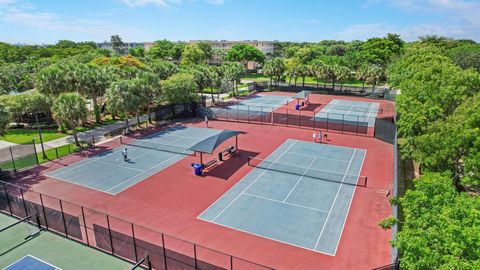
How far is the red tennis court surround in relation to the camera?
15117mm

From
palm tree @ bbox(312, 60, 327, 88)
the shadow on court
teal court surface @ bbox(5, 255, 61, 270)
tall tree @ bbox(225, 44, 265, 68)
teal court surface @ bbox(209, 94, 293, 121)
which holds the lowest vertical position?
teal court surface @ bbox(5, 255, 61, 270)

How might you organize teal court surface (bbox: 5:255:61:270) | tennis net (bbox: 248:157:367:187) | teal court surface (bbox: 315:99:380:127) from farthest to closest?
1. teal court surface (bbox: 315:99:380:127)
2. tennis net (bbox: 248:157:367:187)
3. teal court surface (bbox: 5:255:61:270)

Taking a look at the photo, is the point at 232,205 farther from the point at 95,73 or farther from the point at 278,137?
the point at 95,73

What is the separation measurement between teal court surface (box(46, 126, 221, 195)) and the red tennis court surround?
2.81ft

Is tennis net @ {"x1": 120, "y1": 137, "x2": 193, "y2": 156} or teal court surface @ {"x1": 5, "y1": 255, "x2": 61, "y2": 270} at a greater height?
tennis net @ {"x1": 120, "y1": 137, "x2": 193, "y2": 156}

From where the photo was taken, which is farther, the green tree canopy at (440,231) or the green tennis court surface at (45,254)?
the green tennis court surface at (45,254)

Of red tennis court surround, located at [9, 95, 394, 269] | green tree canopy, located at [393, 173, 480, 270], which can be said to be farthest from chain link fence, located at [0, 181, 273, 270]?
green tree canopy, located at [393, 173, 480, 270]

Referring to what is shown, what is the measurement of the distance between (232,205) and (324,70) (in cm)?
4764

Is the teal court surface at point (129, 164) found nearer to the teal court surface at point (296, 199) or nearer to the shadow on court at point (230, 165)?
the shadow on court at point (230, 165)

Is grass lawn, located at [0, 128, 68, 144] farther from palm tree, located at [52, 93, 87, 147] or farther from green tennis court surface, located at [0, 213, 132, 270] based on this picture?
green tennis court surface, located at [0, 213, 132, 270]

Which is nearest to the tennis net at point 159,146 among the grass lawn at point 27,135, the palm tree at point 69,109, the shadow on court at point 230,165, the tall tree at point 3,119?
the shadow on court at point 230,165

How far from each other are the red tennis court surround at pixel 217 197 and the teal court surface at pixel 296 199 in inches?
22.6

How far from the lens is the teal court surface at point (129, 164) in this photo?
2345cm

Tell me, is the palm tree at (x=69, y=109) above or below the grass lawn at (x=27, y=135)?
above
